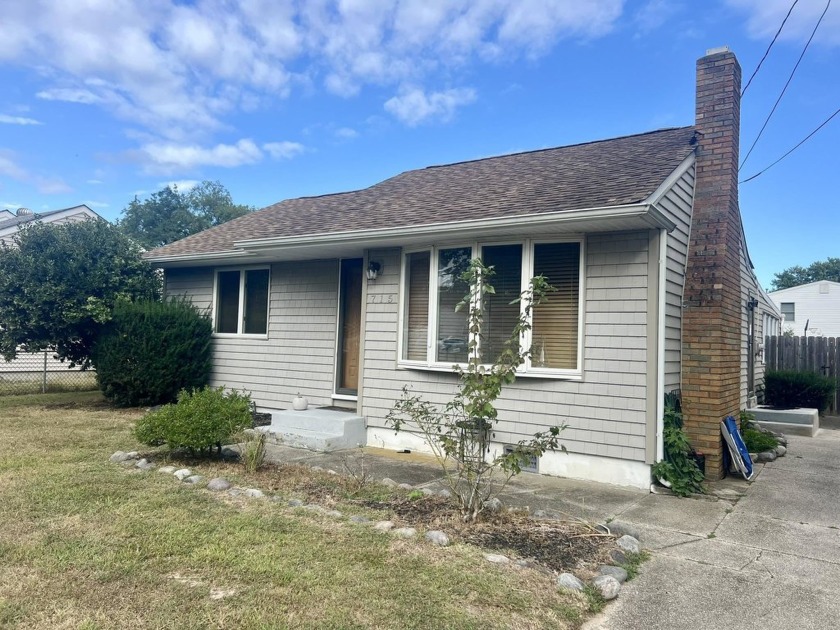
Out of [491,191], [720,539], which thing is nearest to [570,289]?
[491,191]

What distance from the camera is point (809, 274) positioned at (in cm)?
5931

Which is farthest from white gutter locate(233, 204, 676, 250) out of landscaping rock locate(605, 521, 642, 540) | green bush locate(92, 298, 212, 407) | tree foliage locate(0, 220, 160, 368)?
tree foliage locate(0, 220, 160, 368)

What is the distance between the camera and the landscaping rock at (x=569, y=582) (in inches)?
126

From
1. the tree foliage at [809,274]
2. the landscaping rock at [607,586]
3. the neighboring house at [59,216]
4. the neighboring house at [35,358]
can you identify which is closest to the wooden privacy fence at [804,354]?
the landscaping rock at [607,586]

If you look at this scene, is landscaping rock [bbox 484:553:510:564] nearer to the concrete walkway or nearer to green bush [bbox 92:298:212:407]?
the concrete walkway

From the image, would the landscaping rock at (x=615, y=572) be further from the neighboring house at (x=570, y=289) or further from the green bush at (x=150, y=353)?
the green bush at (x=150, y=353)

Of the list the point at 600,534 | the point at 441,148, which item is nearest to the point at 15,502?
the point at 600,534

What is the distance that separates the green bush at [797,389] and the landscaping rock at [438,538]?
10360 mm

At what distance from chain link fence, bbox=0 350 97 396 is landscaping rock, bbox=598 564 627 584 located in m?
11.3

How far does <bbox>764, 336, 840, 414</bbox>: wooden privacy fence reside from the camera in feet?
42.4

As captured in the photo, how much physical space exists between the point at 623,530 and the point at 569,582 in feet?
4.13

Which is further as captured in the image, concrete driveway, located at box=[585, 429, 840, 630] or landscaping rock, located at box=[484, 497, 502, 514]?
landscaping rock, located at box=[484, 497, 502, 514]

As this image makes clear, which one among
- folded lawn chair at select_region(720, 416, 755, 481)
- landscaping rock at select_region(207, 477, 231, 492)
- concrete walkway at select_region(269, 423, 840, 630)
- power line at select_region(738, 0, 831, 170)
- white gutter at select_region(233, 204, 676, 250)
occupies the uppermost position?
power line at select_region(738, 0, 831, 170)

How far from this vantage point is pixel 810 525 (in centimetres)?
468
